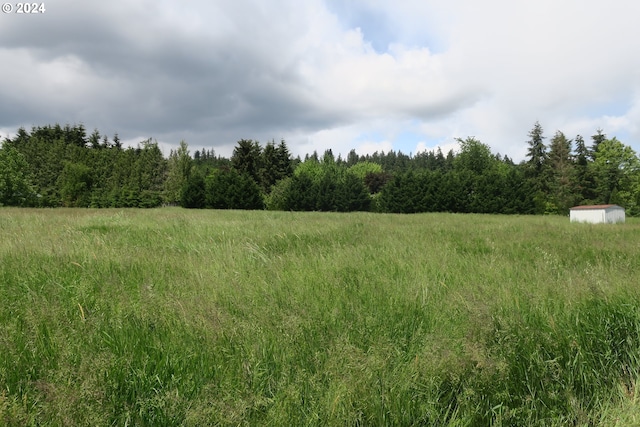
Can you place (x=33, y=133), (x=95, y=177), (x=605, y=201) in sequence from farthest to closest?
(x=33, y=133) < (x=95, y=177) < (x=605, y=201)

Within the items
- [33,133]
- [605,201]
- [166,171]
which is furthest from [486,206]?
[33,133]

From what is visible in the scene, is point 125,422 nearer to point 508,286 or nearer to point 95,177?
point 508,286

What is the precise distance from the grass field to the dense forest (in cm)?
4045

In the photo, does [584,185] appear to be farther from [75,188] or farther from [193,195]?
[75,188]

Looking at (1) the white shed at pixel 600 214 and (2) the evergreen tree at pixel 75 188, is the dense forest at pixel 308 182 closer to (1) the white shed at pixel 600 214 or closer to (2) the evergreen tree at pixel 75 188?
(2) the evergreen tree at pixel 75 188

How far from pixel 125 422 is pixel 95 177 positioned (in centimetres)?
6408

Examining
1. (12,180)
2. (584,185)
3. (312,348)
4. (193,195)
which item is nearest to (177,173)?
(193,195)

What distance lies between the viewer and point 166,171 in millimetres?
59906

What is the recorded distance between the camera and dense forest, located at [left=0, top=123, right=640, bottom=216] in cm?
4175

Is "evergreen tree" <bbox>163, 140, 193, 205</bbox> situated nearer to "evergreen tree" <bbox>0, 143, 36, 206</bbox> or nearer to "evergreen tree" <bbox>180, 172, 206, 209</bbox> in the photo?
"evergreen tree" <bbox>180, 172, 206, 209</bbox>

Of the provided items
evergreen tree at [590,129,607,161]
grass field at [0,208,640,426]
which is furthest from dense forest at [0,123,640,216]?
grass field at [0,208,640,426]

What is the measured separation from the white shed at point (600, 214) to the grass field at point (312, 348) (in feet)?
70.7

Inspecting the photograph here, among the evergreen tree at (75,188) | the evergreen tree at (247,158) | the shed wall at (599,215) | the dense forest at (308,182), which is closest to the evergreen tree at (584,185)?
the dense forest at (308,182)

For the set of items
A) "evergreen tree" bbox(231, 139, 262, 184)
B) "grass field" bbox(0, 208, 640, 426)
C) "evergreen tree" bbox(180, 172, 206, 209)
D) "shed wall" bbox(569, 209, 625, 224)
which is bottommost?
"grass field" bbox(0, 208, 640, 426)
